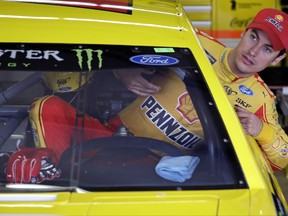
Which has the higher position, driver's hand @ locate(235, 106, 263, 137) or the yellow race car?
the yellow race car

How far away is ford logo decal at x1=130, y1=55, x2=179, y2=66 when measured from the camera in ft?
7.55

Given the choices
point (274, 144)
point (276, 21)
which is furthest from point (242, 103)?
point (276, 21)

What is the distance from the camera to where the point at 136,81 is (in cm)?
236

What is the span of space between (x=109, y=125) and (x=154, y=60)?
36 centimetres

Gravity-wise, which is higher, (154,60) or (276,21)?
(154,60)

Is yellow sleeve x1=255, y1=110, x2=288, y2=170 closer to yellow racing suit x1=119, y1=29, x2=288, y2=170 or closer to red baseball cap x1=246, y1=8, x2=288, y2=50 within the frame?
yellow racing suit x1=119, y1=29, x2=288, y2=170

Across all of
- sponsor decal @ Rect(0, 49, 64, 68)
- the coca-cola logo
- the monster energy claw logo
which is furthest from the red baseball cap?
the coca-cola logo

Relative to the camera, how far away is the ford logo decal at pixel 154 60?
7.55ft

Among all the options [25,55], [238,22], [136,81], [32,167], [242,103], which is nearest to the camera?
[32,167]

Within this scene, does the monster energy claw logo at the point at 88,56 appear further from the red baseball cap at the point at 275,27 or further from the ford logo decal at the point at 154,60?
the red baseball cap at the point at 275,27

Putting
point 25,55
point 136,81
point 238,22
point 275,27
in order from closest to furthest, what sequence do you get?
1. point 25,55
2. point 136,81
3. point 275,27
4. point 238,22

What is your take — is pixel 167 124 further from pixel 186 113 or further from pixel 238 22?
pixel 238 22

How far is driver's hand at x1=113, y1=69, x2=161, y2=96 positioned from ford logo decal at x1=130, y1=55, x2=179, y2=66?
0.04 m

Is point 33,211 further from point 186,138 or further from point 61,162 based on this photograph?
point 186,138
